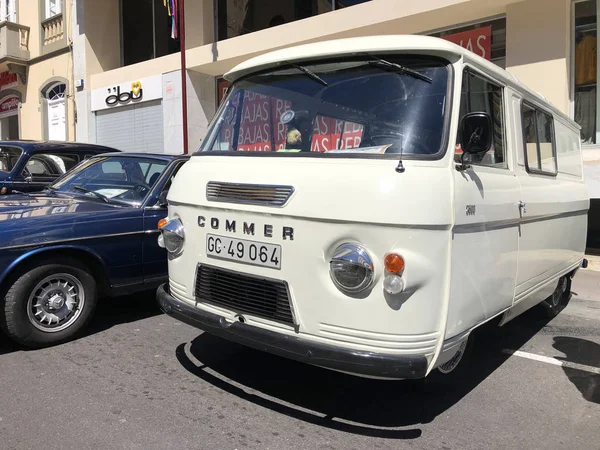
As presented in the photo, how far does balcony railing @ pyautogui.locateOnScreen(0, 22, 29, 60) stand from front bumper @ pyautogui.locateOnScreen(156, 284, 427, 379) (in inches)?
724

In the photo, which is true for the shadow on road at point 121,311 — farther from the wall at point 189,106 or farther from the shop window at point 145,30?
the shop window at point 145,30

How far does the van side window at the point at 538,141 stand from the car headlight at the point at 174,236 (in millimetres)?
2641

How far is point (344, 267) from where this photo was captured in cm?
272

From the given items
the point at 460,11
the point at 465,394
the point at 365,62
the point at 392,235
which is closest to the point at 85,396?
the point at 392,235

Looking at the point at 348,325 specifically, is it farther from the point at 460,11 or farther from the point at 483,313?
the point at 460,11

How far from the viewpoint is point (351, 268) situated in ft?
8.87

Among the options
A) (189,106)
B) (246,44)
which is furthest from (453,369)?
(189,106)

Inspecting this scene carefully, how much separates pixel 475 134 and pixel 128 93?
1394 centimetres

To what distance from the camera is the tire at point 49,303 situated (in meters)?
3.87

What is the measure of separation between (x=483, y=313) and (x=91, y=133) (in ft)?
50.7

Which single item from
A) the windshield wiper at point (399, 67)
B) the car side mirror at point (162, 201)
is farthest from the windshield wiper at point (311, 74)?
the car side mirror at point (162, 201)

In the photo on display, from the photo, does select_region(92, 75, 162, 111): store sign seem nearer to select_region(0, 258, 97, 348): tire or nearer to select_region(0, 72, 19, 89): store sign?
select_region(0, 72, 19, 89): store sign

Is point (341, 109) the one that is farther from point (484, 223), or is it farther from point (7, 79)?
point (7, 79)

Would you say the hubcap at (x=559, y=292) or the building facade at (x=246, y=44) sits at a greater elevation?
the building facade at (x=246, y=44)
